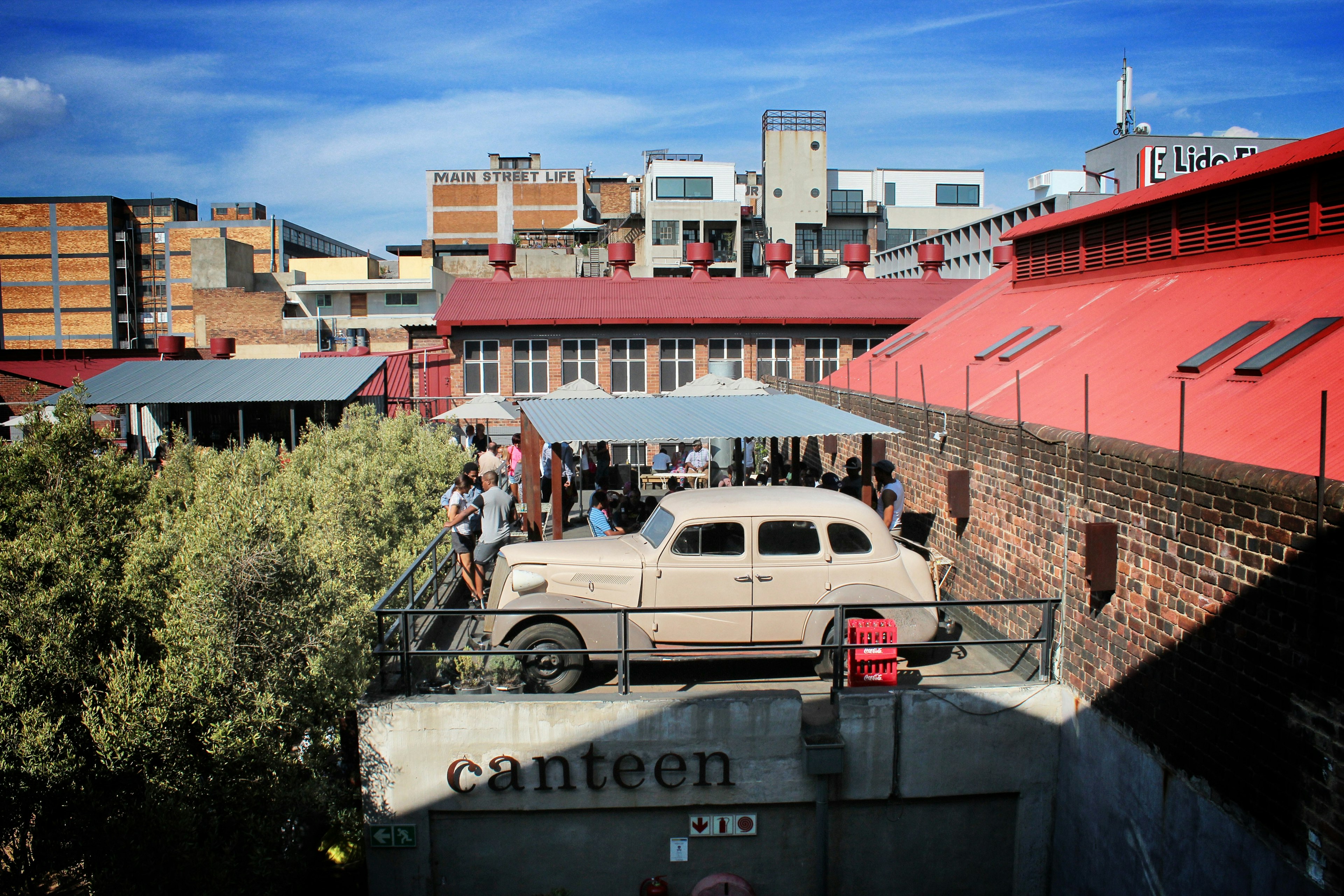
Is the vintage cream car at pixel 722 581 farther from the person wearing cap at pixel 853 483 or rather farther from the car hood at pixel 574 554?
the person wearing cap at pixel 853 483

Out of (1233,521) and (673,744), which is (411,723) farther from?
(1233,521)

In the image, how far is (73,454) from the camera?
1012cm

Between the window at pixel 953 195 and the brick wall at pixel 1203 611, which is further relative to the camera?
the window at pixel 953 195

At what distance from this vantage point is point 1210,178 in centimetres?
1105

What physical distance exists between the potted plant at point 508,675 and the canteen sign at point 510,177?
228 feet

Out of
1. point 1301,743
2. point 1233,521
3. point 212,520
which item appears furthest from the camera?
point 212,520

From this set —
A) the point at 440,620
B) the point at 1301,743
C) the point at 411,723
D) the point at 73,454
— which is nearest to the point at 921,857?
the point at 1301,743

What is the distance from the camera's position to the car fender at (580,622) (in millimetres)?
8094

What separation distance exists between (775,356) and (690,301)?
337cm

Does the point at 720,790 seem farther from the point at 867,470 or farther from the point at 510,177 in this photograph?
the point at 510,177

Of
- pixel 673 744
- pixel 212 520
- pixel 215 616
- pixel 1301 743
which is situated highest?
pixel 212 520

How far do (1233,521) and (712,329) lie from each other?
76.9ft

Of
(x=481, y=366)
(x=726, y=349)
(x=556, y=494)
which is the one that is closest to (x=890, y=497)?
(x=556, y=494)

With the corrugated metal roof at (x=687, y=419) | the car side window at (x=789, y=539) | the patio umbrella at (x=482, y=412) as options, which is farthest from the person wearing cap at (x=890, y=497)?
the patio umbrella at (x=482, y=412)
